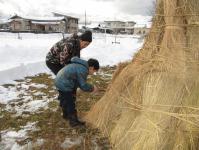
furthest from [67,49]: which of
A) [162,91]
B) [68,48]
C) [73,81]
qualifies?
[162,91]

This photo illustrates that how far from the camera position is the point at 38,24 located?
62062mm

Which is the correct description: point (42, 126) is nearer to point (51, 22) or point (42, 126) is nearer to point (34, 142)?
point (34, 142)

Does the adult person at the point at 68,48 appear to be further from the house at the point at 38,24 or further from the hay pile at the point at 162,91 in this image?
the house at the point at 38,24

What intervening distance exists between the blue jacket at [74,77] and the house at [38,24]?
56.0 m

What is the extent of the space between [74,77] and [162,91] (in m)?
1.28

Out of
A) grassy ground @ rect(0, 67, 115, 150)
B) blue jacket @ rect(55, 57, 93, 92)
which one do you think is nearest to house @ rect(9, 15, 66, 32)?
grassy ground @ rect(0, 67, 115, 150)

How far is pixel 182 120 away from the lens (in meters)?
4.06

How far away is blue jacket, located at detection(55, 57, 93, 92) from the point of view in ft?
16.2

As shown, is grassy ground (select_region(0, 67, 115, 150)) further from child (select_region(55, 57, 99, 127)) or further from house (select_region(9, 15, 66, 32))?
house (select_region(9, 15, 66, 32))

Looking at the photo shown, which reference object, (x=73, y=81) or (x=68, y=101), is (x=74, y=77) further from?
(x=68, y=101)

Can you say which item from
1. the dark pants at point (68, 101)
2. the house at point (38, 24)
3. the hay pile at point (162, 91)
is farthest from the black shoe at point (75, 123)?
the house at point (38, 24)

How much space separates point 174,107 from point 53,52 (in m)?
2.36

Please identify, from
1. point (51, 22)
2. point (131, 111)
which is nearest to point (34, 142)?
point (131, 111)

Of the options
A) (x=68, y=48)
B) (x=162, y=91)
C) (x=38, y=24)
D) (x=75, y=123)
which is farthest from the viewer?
(x=38, y=24)
